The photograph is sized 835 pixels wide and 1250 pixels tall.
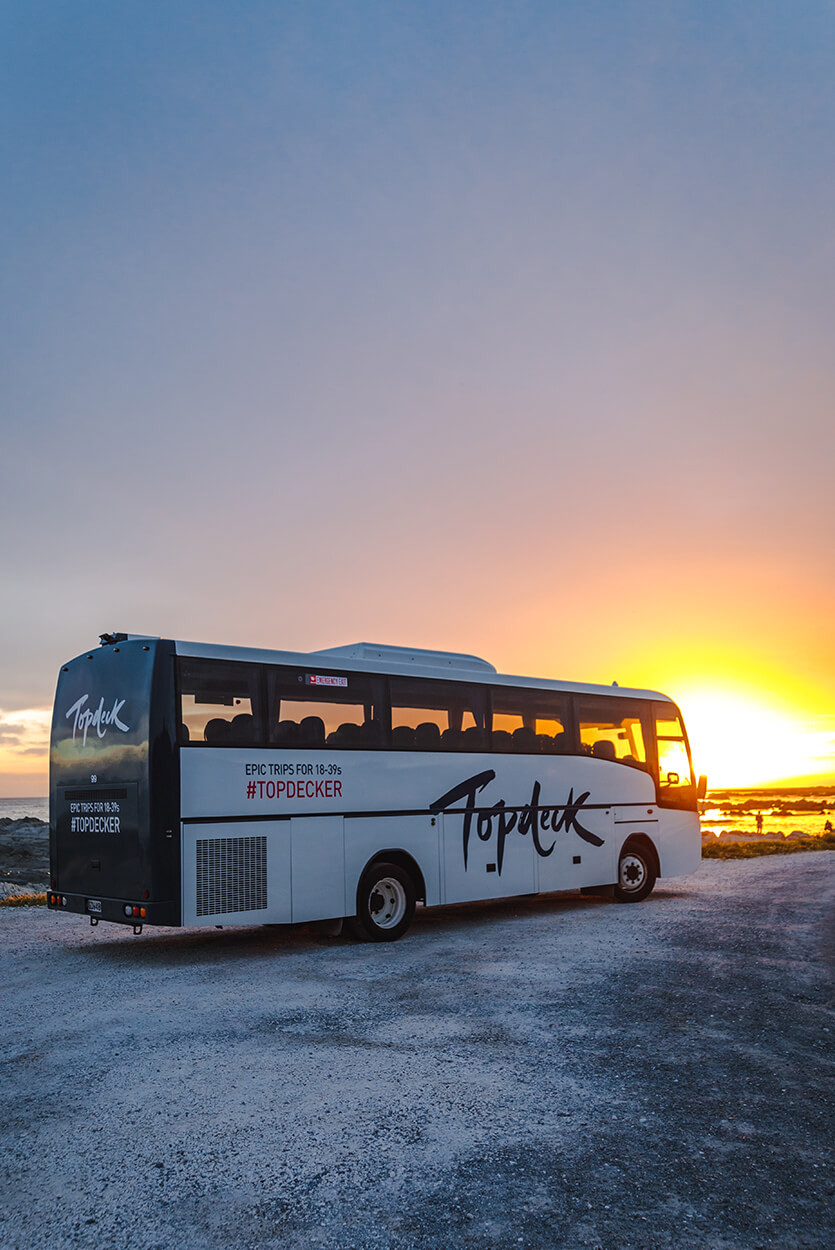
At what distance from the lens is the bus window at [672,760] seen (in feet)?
55.4

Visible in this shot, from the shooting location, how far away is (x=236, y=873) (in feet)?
34.4

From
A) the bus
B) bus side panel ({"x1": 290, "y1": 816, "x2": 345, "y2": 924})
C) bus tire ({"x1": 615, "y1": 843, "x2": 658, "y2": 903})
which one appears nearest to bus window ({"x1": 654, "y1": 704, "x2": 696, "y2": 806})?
→ bus tire ({"x1": 615, "y1": 843, "x2": 658, "y2": 903})

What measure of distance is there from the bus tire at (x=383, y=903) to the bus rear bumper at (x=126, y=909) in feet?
8.47

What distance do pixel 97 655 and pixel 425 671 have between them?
428 cm

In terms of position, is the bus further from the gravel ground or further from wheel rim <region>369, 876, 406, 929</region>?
the gravel ground

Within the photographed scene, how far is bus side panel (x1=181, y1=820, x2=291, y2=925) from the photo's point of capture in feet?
33.3

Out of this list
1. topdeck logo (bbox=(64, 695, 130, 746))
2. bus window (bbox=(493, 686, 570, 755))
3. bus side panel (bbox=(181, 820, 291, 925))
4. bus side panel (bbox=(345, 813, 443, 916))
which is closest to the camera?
bus side panel (bbox=(181, 820, 291, 925))

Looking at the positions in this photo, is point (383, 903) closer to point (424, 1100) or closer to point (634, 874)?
point (634, 874)

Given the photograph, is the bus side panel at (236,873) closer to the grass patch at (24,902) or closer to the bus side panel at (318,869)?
the bus side panel at (318,869)

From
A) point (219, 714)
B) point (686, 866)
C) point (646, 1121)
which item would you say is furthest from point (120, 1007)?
point (686, 866)

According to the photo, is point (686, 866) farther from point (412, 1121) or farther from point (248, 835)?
point (412, 1121)

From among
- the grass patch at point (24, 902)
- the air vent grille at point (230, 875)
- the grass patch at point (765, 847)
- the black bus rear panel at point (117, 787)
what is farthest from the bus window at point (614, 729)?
the grass patch at point (765, 847)

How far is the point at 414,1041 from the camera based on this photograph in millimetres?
6887

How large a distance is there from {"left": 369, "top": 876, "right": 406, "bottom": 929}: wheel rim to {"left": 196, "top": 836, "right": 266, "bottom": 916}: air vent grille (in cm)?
186
